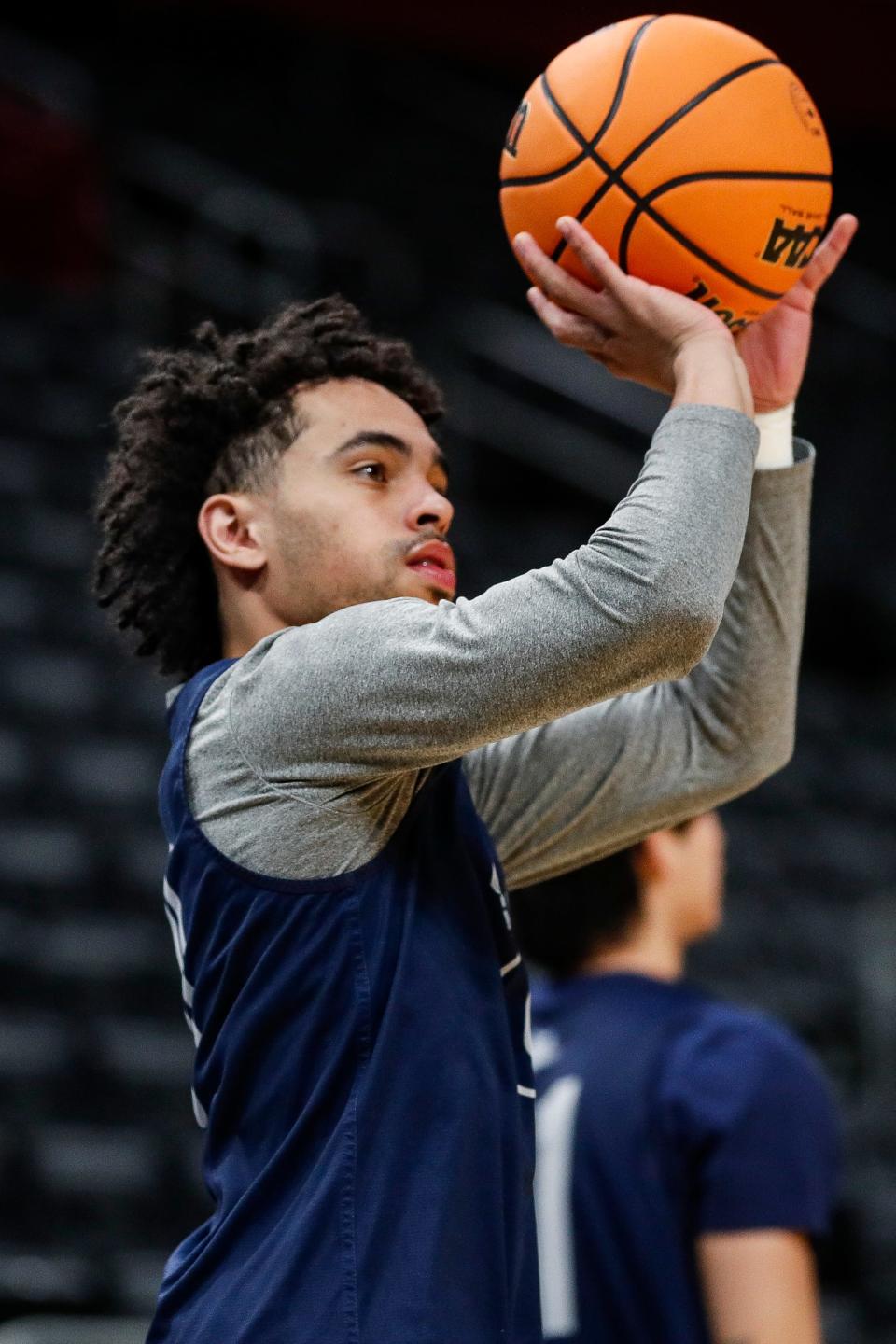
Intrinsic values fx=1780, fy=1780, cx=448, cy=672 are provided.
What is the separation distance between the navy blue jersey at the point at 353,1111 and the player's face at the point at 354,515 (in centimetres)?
20

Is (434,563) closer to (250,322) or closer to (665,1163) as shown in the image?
(665,1163)

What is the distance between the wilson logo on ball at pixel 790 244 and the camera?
1895 millimetres

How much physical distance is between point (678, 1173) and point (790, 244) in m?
1.29

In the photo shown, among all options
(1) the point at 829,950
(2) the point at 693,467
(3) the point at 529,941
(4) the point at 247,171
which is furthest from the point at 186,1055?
(4) the point at 247,171

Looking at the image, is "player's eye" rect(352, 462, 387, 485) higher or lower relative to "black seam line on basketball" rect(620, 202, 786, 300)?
lower

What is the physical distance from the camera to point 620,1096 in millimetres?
2533

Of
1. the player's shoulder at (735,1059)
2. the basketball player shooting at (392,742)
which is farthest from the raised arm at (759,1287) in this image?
the basketball player shooting at (392,742)

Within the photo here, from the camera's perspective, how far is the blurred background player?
7.85 ft

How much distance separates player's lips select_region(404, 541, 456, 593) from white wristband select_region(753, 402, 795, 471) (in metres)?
0.39

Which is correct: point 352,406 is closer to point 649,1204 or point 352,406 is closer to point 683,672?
point 683,672

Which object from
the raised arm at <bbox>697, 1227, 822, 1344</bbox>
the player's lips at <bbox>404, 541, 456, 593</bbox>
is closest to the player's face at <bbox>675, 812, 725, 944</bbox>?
the raised arm at <bbox>697, 1227, 822, 1344</bbox>

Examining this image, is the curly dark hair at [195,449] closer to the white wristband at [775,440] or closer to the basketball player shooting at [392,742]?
the basketball player shooting at [392,742]

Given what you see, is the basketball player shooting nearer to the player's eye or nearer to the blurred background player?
the player's eye

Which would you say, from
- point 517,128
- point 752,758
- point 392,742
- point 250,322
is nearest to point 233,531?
point 392,742
